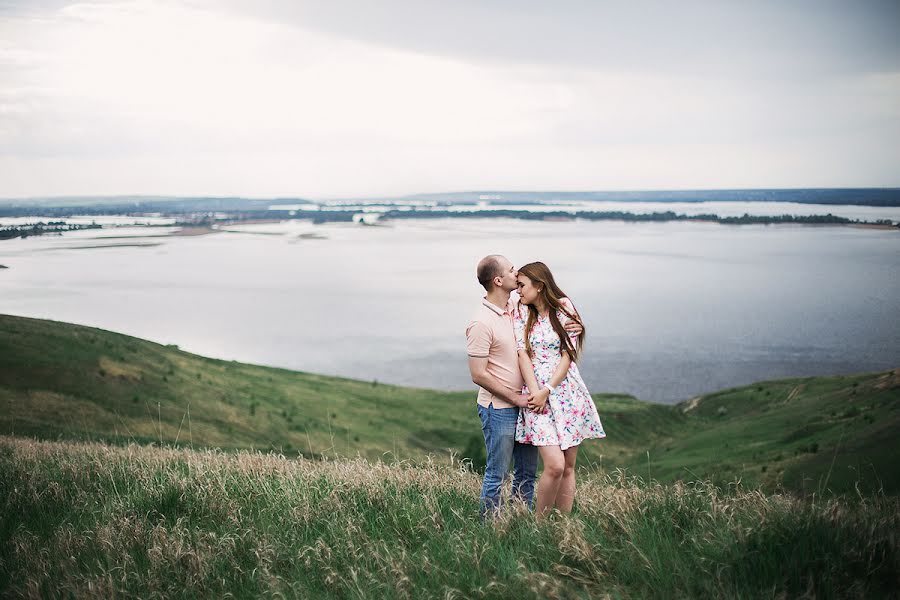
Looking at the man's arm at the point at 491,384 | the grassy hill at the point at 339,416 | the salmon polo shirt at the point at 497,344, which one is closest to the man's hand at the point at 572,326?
the salmon polo shirt at the point at 497,344

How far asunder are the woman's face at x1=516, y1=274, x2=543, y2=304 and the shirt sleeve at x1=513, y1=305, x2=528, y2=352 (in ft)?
0.57

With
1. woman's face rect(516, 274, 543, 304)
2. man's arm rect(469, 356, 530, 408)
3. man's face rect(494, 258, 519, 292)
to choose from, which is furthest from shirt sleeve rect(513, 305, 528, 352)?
man's arm rect(469, 356, 530, 408)

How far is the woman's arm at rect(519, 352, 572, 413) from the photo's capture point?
5926 mm

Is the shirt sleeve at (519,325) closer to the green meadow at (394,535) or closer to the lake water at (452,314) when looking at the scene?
the green meadow at (394,535)

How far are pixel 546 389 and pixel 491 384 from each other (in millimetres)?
485

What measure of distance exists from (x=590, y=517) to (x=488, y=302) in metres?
2.01

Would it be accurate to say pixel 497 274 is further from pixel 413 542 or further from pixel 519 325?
pixel 413 542

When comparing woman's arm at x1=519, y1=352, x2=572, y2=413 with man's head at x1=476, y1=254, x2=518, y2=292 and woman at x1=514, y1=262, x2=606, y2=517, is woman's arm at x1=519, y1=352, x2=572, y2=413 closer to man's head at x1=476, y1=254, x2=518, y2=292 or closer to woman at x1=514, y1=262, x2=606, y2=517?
woman at x1=514, y1=262, x2=606, y2=517

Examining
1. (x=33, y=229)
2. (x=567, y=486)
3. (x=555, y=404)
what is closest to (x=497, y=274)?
Answer: (x=555, y=404)

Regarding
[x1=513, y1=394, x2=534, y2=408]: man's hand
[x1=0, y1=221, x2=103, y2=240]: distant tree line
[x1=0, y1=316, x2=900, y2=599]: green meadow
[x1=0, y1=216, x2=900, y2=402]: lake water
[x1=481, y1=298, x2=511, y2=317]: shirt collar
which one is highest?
[x1=0, y1=221, x2=103, y2=240]: distant tree line

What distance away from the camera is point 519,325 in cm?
622

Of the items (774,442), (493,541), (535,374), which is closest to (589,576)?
(493,541)

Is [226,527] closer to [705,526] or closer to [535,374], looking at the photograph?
[535,374]

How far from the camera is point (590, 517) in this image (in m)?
5.62
